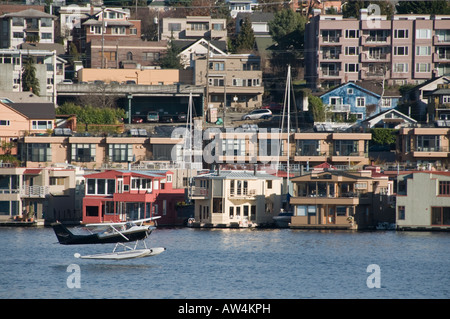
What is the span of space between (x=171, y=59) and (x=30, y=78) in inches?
701

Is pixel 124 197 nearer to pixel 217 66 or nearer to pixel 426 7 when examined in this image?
pixel 217 66

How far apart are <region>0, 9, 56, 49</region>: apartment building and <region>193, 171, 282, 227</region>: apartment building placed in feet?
178

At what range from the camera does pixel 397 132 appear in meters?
91.0

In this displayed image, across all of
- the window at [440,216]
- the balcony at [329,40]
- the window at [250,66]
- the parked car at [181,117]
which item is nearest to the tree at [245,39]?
the window at [250,66]

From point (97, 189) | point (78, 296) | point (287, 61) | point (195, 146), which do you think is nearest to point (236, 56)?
point (287, 61)

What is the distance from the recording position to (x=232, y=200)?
72688 millimetres

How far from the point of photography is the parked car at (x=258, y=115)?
99.7m

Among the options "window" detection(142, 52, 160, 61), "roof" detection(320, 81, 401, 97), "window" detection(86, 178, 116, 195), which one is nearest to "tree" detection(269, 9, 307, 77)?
"roof" detection(320, 81, 401, 97)

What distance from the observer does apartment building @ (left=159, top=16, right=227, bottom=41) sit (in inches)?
4846

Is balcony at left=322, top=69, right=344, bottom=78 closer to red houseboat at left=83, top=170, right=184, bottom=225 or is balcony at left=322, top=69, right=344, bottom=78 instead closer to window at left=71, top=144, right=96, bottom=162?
window at left=71, top=144, right=96, bottom=162

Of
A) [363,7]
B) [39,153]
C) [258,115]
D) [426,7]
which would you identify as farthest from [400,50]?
[39,153]

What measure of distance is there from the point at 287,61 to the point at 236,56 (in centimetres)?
748

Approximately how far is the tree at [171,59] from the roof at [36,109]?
22.3 meters
